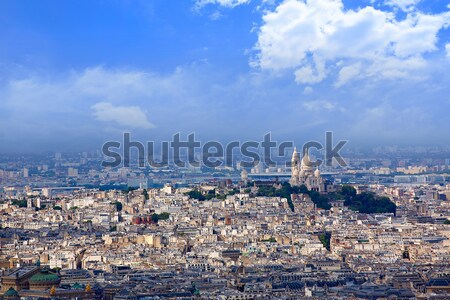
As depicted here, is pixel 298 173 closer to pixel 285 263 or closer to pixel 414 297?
pixel 285 263

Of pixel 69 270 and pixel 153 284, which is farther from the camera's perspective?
pixel 69 270

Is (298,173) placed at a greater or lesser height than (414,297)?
greater

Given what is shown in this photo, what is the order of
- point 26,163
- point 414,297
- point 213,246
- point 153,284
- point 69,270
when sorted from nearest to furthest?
point 414,297
point 153,284
point 69,270
point 213,246
point 26,163

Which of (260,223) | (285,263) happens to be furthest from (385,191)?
(285,263)

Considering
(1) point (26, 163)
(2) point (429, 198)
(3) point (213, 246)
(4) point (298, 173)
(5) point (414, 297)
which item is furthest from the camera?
(1) point (26, 163)

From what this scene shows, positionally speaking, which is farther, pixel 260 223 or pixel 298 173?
pixel 298 173

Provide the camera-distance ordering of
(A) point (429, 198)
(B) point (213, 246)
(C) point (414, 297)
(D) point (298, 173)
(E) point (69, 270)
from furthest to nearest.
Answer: (D) point (298, 173) → (A) point (429, 198) → (B) point (213, 246) → (E) point (69, 270) → (C) point (414, 297)

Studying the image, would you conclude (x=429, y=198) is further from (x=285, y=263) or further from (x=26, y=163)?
(x=26, y=163)

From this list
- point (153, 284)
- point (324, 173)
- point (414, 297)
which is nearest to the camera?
point (414, 297)

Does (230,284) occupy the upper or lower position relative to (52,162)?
lower

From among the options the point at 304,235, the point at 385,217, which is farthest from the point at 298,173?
the point at 304,235
